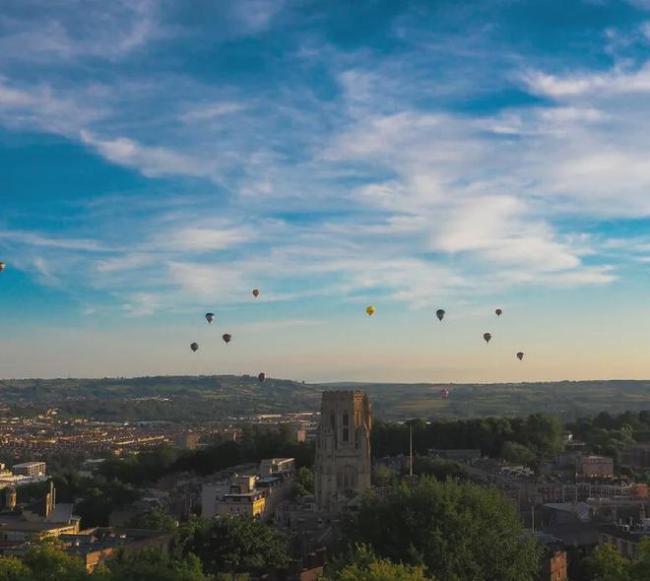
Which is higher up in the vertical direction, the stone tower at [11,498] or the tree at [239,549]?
the tree at [239,549]

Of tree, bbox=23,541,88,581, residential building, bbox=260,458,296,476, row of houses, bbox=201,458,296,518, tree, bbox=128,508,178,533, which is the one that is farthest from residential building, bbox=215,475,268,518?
tree, bbox=23,541,88,581

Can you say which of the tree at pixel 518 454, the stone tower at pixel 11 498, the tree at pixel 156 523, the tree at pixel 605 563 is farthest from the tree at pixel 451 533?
the tree at pixel 518 454

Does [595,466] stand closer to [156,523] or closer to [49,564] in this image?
[156,523]

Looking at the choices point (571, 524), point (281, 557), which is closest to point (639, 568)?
point (281, 557)

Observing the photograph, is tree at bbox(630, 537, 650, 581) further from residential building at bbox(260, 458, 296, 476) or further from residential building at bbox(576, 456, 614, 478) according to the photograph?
residential building at bbox(576, 456, 614, 478)

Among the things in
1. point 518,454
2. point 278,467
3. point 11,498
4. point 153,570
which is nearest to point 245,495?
point 278,467

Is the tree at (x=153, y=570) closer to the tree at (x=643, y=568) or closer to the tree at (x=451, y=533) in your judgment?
the tree at (x=451, y=533)
